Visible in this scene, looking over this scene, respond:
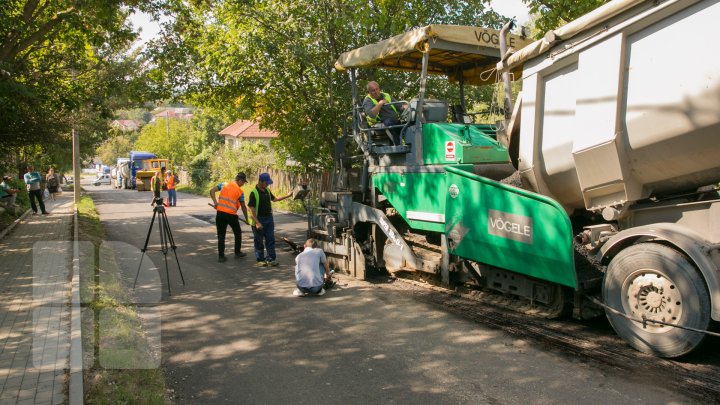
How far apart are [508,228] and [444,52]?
9.82ft

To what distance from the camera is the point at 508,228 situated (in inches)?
231

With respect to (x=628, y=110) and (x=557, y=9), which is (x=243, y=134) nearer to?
(x=557, y=9)

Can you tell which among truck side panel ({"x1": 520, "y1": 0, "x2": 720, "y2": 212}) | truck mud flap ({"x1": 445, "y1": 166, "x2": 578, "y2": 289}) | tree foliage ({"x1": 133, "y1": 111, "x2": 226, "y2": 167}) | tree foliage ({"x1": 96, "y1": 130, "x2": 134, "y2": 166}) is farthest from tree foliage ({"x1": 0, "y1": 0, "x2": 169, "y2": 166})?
tree foliage ({"x1": 96, "y1": 130, "x2": 134, "y2": 166})

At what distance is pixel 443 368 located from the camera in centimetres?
493

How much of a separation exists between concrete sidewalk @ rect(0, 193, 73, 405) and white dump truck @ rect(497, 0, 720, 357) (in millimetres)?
4722

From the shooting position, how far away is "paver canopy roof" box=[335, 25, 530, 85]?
23.8ft

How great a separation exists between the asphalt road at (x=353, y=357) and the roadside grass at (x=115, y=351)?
0.66 ft

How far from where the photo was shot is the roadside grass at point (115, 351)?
4.49 m

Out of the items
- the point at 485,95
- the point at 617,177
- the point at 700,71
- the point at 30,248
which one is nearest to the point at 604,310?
the point at 617,177

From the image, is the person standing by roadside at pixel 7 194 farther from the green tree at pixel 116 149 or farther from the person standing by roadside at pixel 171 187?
the green tree at pixel 116 149

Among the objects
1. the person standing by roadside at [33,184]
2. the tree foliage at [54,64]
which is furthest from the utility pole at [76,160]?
the tree foliage at [54,64]

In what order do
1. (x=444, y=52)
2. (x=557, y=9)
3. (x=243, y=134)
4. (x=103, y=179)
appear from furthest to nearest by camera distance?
(x=103, y=179)
(x=243, y=134)
(x=557, y=9)
(x=444, y=52)

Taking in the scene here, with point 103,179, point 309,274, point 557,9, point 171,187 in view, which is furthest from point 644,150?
point 103,179

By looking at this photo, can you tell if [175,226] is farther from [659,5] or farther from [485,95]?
[659,5]
